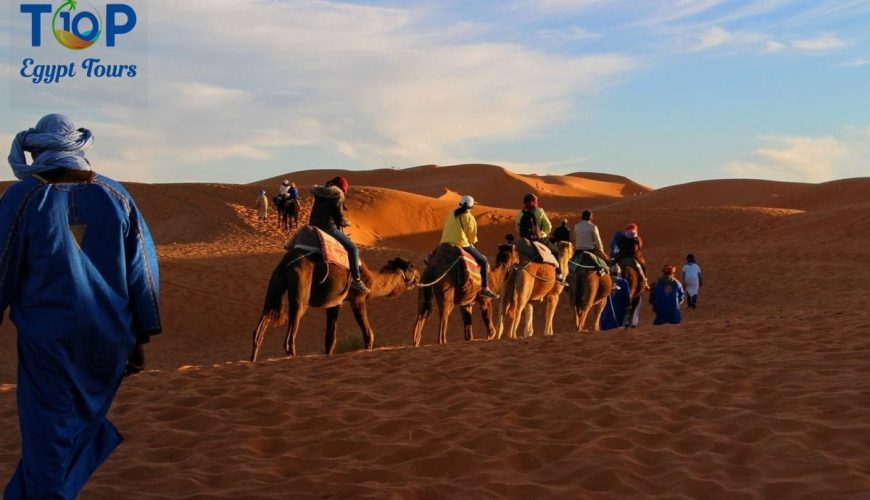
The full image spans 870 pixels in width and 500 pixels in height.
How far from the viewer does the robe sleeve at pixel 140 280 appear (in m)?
4.65

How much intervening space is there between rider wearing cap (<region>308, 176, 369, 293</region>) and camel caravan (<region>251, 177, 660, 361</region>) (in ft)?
0.04

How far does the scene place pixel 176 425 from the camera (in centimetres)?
759

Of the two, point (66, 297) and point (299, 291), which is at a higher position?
point (66, 297)

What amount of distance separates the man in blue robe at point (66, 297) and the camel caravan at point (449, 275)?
21.8ft

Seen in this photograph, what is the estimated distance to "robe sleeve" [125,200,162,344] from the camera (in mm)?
4652

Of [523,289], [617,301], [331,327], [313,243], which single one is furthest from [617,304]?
[313,243]

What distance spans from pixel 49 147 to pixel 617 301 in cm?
1339

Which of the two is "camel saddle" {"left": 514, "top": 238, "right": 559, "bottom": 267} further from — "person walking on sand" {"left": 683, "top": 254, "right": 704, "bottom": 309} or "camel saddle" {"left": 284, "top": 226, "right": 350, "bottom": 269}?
"person walking on sand" {"left": 683, "top": 254, "right": 704, "bottom": 309}

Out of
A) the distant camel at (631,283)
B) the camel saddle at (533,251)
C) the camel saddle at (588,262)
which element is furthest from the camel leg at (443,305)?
the distant camel at (631,283)

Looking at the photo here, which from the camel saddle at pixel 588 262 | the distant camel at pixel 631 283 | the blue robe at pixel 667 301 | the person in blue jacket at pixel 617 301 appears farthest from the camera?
the distant camel at pixel 631 283

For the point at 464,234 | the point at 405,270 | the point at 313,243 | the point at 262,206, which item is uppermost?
the point at 262,206

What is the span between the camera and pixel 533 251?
1477 cm

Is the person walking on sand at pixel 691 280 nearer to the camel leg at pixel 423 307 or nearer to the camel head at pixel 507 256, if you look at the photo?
the camel head at pixel 507 256

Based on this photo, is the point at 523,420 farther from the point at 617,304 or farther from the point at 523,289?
the point at 617,304
